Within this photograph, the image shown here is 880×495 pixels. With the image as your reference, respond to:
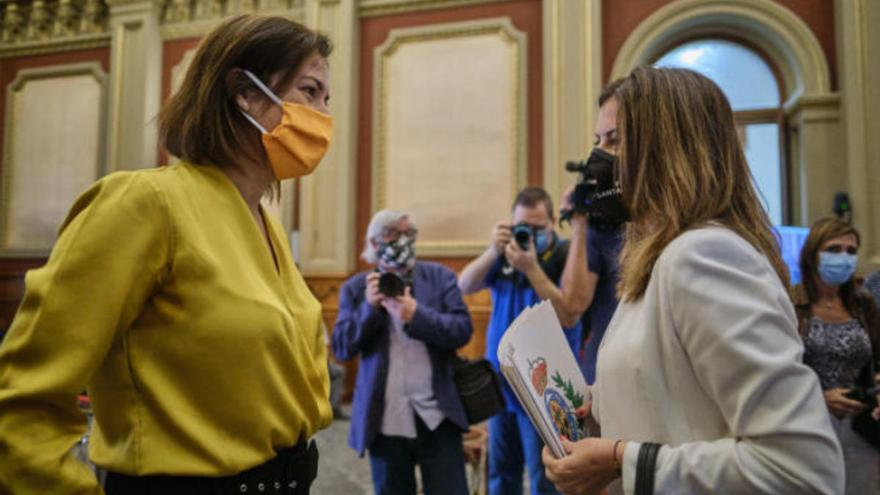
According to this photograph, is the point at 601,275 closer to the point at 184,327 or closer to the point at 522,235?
the point at 522,235

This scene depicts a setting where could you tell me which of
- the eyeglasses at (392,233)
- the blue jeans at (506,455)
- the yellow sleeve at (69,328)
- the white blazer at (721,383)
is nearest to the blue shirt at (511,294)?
the blue jeans at (506,455)

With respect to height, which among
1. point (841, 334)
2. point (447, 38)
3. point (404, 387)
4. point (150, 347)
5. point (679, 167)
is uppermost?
point (447, 38)

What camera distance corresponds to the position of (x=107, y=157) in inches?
321

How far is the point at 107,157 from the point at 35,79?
1.83 meters

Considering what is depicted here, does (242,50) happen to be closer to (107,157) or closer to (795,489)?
(795,489)

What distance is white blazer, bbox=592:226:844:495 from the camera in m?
0.92

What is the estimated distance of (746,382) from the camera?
930mm

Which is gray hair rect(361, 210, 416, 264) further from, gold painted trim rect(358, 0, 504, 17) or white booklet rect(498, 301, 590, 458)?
gold painted trim rect(358, 0, 504, 17)

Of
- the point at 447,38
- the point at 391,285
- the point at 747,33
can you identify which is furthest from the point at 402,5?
the point at 391,285

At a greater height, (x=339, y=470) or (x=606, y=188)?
(x=606, y=188)

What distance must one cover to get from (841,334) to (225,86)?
273cm

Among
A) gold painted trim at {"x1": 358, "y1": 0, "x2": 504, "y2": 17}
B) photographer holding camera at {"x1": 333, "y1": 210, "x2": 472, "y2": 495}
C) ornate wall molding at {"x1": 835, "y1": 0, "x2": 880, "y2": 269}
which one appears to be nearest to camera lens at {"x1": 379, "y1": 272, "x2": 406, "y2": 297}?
photographer holding camera at {"x1": 333, "y1": 210, "x2": 472, "y2": 495}

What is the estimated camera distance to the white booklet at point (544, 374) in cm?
116

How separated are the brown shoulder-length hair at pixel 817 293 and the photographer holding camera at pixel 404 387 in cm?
154
